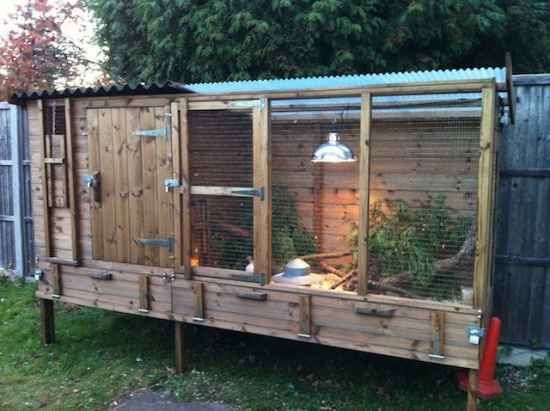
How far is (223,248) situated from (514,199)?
7.25 ft

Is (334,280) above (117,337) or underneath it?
above

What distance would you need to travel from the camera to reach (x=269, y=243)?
11.3ft

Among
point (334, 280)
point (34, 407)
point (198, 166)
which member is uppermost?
point (198, 166)

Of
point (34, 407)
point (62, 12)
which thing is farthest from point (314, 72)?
point (62, 12)

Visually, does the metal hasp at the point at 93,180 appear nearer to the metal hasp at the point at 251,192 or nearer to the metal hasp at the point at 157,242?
the metal hasp at the point at 157,242

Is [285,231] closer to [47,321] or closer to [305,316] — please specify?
[305,316]

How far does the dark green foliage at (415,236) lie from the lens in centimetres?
303

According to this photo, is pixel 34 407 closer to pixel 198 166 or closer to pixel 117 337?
pixel 117 337

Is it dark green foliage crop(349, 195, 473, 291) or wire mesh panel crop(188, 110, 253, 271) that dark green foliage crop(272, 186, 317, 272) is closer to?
wire mesh panel crop(188, 110, 253, 271)

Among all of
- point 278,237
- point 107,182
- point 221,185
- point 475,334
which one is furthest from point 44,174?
point 475,334

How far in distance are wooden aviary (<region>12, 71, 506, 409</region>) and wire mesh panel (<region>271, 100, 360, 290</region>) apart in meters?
0.01

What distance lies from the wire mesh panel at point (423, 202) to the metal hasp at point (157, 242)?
147 centimetres

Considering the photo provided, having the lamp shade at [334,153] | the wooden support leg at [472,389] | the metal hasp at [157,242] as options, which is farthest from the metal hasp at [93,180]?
the wooden support leg at [472,389]

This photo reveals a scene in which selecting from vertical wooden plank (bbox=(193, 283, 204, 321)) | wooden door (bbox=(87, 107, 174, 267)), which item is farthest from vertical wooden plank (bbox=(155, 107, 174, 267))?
vertical wooden plank (bbox=(193, 283, 204, 321))
